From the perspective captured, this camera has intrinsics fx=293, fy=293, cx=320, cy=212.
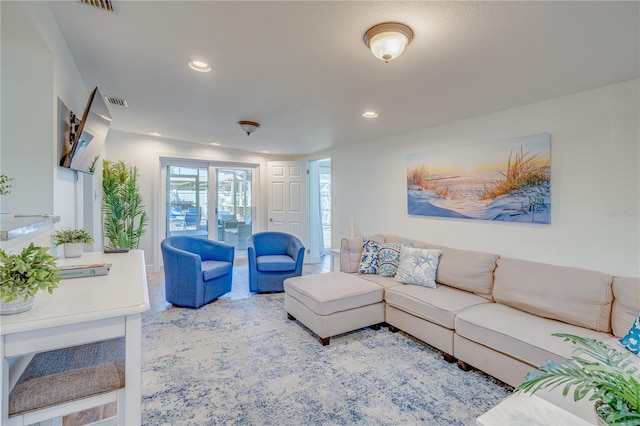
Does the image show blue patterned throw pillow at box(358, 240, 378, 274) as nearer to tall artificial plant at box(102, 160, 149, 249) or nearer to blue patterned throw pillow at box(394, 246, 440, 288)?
blue patterned throw pillow at box(394, 246, 440, 288)

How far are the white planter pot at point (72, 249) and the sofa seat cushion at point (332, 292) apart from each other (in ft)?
6.09

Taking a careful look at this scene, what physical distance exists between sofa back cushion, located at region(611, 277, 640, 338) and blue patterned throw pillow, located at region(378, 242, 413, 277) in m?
1.77

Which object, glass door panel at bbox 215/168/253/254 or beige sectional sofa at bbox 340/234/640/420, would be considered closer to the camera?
beige sectional sofa at bbox 340/234/640/420

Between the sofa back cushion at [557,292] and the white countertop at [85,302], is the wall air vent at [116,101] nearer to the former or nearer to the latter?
the white countertop at [85,302]

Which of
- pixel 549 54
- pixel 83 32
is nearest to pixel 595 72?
pixel 549 54

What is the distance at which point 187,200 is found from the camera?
555 centimetres

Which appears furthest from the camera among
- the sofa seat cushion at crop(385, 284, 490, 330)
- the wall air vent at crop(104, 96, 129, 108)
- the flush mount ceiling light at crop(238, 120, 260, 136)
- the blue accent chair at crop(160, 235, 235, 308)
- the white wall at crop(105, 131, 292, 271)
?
the white wall at crop(105, 131, 292, 271)

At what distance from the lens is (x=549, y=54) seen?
1.85m

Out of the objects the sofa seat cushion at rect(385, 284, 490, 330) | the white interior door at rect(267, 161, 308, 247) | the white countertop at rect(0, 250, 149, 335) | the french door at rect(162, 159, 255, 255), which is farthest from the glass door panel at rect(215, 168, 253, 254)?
the white countertop at rect(0, 250, 149, 335)

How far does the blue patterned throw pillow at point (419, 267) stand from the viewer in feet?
9.90

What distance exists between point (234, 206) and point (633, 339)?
18.7 feet

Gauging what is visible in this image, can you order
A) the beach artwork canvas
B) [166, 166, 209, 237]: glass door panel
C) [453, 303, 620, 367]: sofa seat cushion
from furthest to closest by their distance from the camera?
[166, 166, 209, 237]: glass door panel, the beach artwork canvas, [453, 303, 620, 367]: sofa seat cushion

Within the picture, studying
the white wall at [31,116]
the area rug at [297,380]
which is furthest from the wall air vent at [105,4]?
the area rug at [297,380]

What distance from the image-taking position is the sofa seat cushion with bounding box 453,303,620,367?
1.87m
